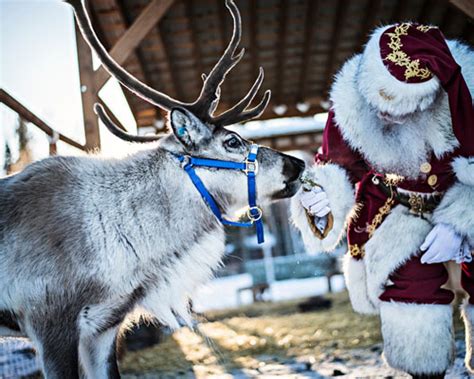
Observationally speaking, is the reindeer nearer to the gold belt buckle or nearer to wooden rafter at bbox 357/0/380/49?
the gold belt buckle

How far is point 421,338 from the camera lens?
2.53m

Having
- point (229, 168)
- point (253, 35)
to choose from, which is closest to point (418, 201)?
point (229, 168)

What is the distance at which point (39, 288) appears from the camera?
2355 millimetres

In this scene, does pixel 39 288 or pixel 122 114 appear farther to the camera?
pixel 122 114

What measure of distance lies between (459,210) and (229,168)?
38.9 inches

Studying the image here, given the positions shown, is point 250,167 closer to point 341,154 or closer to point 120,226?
point 341,154

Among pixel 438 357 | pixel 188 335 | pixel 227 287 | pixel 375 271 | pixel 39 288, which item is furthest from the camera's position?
pixel 227 287

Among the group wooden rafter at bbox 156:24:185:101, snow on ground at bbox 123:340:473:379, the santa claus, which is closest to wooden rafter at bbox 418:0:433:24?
wooden rafter at bbox 156:24:185:101

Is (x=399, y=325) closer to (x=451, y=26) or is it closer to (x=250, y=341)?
(x=250, y=341)

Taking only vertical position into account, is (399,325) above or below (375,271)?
below

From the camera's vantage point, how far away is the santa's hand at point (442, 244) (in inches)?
97.7

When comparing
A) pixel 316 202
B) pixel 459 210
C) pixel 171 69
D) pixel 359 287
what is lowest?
pixel 359 287

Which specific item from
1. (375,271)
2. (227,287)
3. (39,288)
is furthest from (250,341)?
(227,287)

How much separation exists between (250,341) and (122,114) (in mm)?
3021
